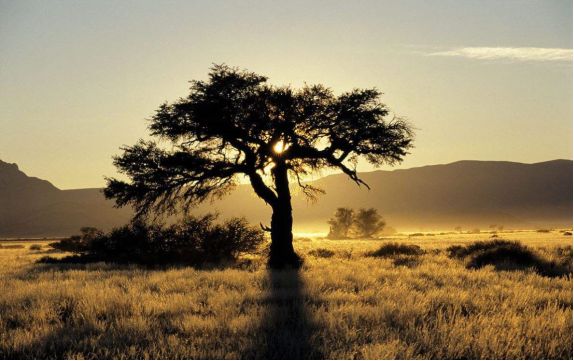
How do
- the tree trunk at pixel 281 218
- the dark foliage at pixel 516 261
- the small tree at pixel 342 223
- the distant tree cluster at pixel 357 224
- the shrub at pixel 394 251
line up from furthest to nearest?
the small tree at pixel 342 223, the distant tree cluster at pixel 357 224, the shrub at pixel 394 251, the tree trunk at pixel 281 218, the dark foliage at pixel 516 261

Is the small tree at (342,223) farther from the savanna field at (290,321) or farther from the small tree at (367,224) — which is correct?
the savanna field at (290,321)

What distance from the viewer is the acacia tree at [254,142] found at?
21.0m

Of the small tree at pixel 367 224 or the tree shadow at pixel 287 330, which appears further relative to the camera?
the small tree at pixel 367 224

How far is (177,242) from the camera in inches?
989

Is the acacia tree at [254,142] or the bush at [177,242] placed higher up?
the acacia tree at [254,142]

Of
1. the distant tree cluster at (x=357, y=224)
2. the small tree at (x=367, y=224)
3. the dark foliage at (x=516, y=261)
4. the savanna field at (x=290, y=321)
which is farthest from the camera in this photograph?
the distant tree cluster at (x=357, y=224)

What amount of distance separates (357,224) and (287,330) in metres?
83.4

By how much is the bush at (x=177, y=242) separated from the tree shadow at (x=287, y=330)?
44.8 ft

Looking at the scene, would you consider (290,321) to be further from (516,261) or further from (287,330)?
(516,261)

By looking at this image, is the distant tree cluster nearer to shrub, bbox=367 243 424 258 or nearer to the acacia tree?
shrub, bbox=367 243 424 258

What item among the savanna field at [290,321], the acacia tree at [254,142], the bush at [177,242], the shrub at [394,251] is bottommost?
the shrub at [394,251]

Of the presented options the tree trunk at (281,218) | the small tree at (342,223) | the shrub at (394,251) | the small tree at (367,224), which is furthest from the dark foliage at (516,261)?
the small tree at (342,223)

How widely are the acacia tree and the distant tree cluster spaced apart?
2649 inches

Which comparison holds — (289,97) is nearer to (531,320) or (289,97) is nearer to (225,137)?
(225,137)
